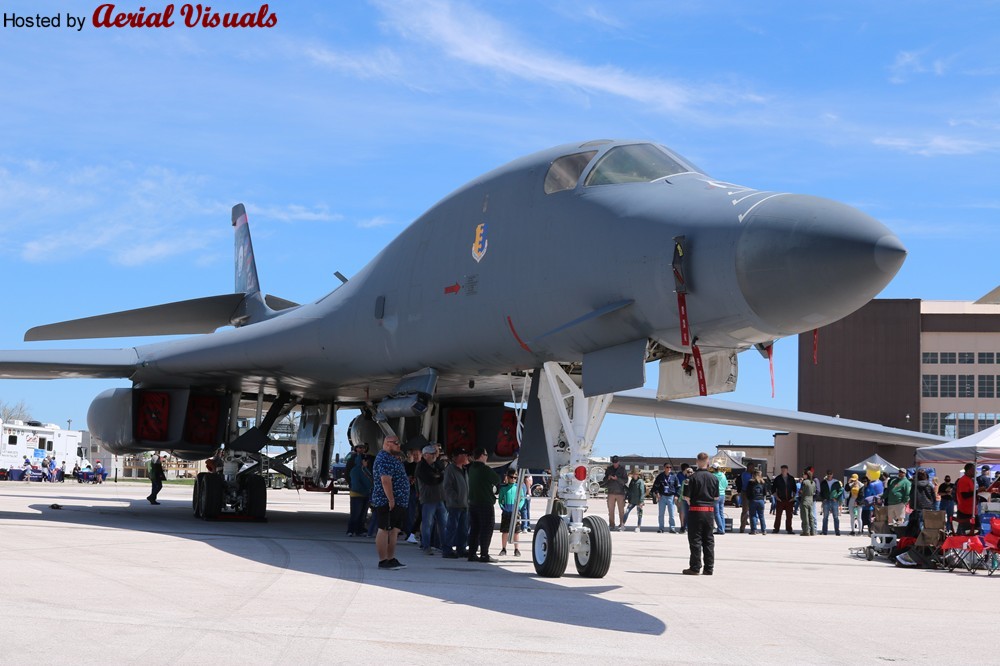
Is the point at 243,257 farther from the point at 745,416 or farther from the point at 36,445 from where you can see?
the point at 36,445

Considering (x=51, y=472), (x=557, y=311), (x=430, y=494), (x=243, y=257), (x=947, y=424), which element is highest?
(x=243, y=257)

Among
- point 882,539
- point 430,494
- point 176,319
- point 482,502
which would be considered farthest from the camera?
point 176,319

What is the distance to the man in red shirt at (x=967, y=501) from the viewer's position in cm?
1293

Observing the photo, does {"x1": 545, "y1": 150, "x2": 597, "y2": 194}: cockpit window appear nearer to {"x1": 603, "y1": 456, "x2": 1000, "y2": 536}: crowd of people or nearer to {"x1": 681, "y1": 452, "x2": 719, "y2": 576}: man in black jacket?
{"x1": 681, "y1": 452, "x2": 719, "y2": 576}: man in black jacket

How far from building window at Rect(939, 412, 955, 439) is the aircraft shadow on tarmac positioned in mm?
45723

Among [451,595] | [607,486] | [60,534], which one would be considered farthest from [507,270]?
[607,486]

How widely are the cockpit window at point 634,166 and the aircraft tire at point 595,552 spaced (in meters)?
2.77

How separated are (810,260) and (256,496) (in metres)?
10.8

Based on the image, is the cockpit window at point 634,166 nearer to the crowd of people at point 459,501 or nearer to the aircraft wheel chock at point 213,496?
the crowd of people at point 459,501

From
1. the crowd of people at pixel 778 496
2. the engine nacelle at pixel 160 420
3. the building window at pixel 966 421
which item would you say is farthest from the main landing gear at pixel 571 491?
the building window at pixel 966 421

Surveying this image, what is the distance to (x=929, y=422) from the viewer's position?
180 feet

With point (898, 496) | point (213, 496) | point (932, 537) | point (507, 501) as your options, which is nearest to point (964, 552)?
point (932, 537)

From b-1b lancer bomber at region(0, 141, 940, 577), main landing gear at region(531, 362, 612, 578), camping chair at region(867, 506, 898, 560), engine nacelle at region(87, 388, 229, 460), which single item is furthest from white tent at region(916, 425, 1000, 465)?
engine nacelle at region(87, 388, 229, 460)

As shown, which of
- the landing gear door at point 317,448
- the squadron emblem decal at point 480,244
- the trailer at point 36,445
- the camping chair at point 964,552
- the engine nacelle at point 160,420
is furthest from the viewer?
the trailer at point 36,445
